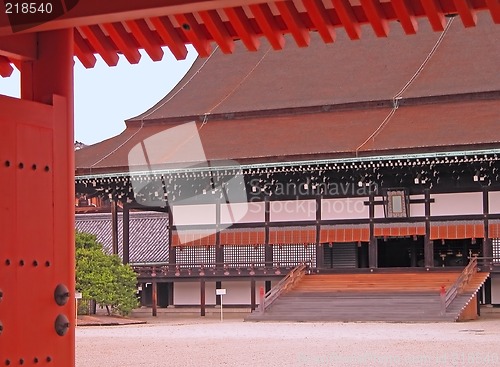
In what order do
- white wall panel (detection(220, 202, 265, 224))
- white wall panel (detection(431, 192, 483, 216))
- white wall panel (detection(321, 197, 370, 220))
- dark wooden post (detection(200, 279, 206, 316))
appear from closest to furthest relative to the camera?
white wall panel (detection(431, 192, 483, 216)) → white wall panel (detection(321, 197, 370, 220)) → white wall panel (detection(220, 202, 265, 224)) → dark wooden post (detection(200, 279, 206, 316))

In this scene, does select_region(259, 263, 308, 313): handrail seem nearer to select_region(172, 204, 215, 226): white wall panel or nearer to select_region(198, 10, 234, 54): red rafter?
select_region(172, 204, 215, 226): white wall panel

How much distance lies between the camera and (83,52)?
229 inches

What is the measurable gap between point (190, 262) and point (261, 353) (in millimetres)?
15315

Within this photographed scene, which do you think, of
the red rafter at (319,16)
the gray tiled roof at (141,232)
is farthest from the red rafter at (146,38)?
the gray tiled roof at (141,232)

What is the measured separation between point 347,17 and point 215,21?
2.21ft

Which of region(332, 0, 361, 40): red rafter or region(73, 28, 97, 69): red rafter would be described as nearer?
region(332, 0, 361, 40): red rafter

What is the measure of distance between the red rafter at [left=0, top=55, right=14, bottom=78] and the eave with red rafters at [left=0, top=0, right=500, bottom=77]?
15cm

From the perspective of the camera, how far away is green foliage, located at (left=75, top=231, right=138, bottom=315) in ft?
85.9

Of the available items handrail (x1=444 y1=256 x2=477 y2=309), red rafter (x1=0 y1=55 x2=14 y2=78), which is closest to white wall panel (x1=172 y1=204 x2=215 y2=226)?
handrail (x1=444 y1=256 x2=477 y2=309)

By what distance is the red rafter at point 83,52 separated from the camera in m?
5.77

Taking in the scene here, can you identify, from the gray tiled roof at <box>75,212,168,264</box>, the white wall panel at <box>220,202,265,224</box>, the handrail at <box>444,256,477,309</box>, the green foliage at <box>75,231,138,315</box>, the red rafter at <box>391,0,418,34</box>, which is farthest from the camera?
the gray tiled roof at <box>75,212,168,264</box>

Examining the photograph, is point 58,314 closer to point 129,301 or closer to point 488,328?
point 488,328

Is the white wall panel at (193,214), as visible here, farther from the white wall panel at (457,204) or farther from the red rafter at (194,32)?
the red rafter at (194,32)

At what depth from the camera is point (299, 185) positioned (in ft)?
96.0
